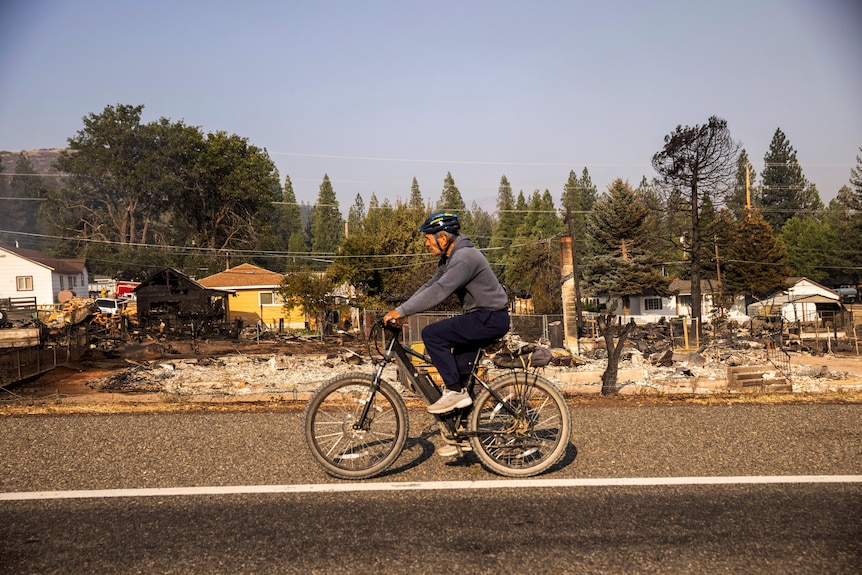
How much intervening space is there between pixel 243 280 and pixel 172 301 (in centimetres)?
1859

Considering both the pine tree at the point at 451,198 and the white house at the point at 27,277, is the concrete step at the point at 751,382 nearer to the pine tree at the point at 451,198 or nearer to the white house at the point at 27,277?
the white house at the point at 27,277

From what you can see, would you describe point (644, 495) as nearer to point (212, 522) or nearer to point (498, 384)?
point (498, 384)

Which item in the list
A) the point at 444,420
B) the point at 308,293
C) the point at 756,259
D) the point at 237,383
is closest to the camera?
the point at 444,420

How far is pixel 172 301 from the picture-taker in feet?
154

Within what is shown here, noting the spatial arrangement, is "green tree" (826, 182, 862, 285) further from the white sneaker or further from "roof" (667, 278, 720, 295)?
the white sneaker

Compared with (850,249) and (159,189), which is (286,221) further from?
(850,249)

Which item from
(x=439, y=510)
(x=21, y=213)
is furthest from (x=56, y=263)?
(x=439, y=510)

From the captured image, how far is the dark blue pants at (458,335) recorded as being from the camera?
5.44m

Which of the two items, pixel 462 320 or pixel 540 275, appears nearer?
pixel 462 320

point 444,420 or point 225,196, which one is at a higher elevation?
point 225,196

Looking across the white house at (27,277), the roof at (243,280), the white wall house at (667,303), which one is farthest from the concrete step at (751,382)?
the white house at (27,277)

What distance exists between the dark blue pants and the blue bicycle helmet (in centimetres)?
67

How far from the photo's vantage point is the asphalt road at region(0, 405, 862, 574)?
147 inches

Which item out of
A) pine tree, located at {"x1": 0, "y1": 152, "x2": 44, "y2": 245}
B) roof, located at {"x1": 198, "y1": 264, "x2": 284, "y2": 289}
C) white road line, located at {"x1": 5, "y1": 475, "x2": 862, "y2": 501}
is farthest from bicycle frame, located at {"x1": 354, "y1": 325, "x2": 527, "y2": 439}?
pine tree, located at {"x1": 0, "y1": 152, "x2": 44, "y2": 245}
